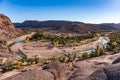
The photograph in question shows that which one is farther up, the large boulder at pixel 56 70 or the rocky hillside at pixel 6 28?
the large boulder at pixel 56 70

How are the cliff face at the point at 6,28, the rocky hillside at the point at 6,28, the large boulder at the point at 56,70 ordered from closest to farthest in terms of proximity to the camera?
1. the large boulder at the point at 56,70
2. the rocky hillside at the point at 6,28
3. the cliff face at the point at 6,28

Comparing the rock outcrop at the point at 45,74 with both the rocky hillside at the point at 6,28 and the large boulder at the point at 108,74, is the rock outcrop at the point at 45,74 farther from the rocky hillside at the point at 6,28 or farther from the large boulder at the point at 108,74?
the rocky hillside at the point at 6,28

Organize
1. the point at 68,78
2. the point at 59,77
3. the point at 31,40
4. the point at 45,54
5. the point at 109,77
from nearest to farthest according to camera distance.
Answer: the point at 109,77 → the point at 59,77 → the point at 68,78 → the point at 45,54 → the point at 31,40

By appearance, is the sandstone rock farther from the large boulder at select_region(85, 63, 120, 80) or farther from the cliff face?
the cliff face

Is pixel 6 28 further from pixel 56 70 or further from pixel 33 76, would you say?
pixel 33 76

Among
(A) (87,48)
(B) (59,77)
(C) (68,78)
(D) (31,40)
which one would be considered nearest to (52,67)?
(B) (59,77)

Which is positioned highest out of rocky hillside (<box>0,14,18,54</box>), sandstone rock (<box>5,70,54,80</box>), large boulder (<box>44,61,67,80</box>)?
sandstone rock (<box>5,70,54,80</box>)

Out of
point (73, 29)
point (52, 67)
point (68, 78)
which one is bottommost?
point (73, 29)

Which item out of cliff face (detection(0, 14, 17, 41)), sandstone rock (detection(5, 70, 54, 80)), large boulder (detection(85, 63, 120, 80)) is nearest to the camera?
large boulder (detection(85, 63, 120, 80))

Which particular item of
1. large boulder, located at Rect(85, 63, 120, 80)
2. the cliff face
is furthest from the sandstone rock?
the cliff face

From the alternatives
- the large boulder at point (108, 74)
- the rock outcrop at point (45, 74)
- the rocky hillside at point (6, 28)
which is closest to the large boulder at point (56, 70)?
the rock outcrop at point (45, 74)

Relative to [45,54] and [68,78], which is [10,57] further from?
[68,78]
